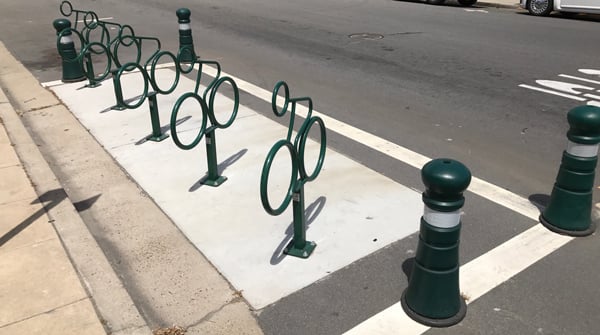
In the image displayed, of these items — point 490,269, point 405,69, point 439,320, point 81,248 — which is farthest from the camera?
point 405,69

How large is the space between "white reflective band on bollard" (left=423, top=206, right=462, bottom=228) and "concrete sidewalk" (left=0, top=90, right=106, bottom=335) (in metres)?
2.05

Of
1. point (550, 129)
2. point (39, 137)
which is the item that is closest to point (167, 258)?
point (39, 137)

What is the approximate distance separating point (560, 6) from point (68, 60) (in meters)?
13.1

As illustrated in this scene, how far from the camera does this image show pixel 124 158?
5.84 meters

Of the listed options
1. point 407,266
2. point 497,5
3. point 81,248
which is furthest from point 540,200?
point 497,5

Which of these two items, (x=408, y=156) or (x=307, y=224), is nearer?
(x=307, y=224)

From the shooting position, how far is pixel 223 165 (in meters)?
5.58

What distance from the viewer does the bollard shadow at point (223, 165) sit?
16.8 feet

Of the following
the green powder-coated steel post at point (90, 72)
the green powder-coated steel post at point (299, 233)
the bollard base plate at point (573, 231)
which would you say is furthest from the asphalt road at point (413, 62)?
the green powder-coated steel post at point (299, 233)

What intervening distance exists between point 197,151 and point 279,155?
939mm

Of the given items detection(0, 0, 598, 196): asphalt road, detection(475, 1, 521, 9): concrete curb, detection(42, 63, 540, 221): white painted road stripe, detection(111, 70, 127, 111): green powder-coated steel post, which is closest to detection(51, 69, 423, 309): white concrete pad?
detection(111, 70, 127, 111): green powder-coated steel post

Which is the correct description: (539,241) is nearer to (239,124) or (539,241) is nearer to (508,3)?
(239,124)

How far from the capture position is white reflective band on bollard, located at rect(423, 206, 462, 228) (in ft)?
9.77

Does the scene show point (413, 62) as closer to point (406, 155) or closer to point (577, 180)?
point (406, 155)
